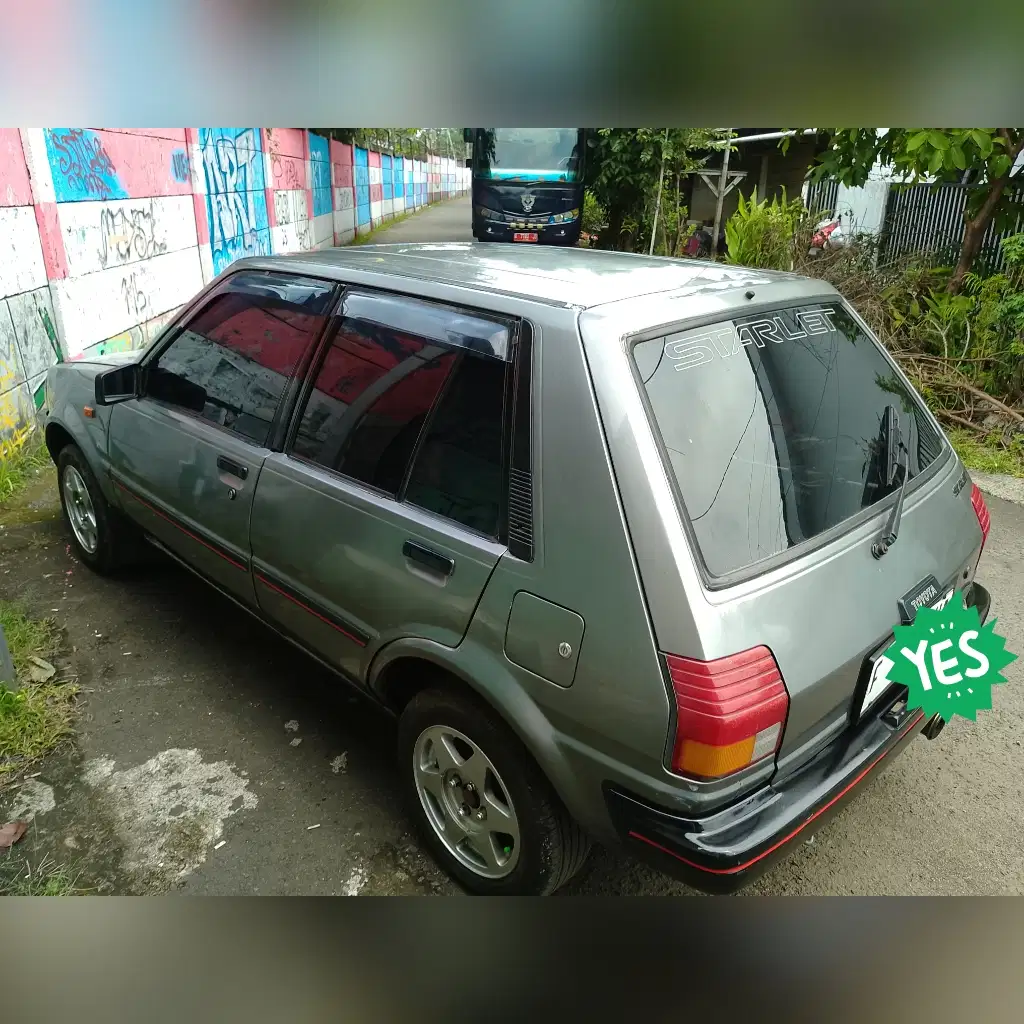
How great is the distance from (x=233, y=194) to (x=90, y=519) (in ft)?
27.9

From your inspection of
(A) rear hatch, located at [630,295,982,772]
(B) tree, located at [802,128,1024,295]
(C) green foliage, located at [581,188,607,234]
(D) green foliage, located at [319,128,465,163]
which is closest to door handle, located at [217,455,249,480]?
(A) rear hatch, located at [630,295,982,772]

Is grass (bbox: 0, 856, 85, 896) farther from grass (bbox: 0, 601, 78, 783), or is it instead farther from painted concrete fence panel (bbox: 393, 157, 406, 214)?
painted concrete fence panel (bbox: 393, 157, 406, 214)

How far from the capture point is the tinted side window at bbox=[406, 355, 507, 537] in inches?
81.6

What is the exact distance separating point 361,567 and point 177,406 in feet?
4.74

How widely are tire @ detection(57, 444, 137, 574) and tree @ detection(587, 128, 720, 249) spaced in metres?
12.1

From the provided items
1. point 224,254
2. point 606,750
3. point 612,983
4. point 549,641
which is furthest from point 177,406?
point 224,254

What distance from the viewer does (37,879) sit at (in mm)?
2393

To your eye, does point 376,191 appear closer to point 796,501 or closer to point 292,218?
point 292,218

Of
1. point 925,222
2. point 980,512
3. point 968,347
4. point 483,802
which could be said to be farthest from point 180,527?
point 925,222

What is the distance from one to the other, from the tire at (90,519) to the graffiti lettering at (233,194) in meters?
6.67
